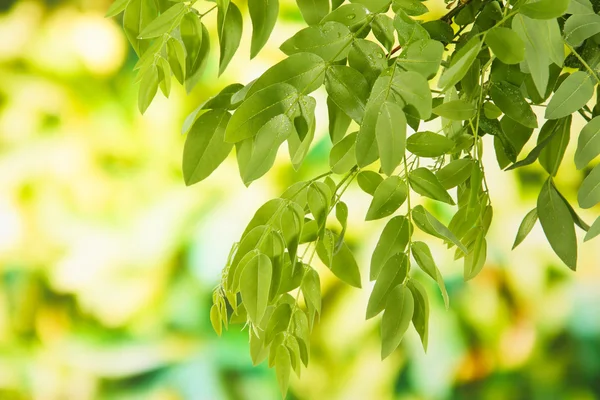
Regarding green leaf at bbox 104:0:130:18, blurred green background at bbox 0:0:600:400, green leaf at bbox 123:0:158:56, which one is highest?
green leaf at bbox 104:0:130:18

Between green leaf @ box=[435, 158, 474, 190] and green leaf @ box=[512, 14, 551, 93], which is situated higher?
green leaf @ box=[512, 14, 551, 93]

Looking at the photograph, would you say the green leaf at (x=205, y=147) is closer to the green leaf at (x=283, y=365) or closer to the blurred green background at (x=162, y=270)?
the green leaf at (x=283, y=365)

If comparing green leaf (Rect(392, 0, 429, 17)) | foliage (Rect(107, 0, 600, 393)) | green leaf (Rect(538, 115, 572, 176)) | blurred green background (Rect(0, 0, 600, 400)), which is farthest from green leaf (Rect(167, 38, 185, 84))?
blurred green background (Rect(0, 0, 600, 400))

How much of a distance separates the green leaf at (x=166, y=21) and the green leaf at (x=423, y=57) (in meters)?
0.12

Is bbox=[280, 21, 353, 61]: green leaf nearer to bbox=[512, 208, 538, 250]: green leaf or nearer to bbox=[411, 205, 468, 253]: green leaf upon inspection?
bbox=[411, 205, 468, 253]: green leaf

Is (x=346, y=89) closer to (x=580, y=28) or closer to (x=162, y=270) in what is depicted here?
(x=580, y=28)

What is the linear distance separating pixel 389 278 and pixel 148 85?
0.15m

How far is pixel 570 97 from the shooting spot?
300mm

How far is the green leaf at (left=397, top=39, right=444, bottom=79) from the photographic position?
0.26 metres

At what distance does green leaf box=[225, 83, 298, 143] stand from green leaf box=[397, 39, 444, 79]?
0.05 m

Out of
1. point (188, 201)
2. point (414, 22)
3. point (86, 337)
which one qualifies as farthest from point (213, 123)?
point (86, 337)

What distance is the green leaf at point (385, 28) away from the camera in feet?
1.00

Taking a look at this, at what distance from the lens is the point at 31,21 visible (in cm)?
155

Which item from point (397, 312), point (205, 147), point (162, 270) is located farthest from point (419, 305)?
point (162, 270)
